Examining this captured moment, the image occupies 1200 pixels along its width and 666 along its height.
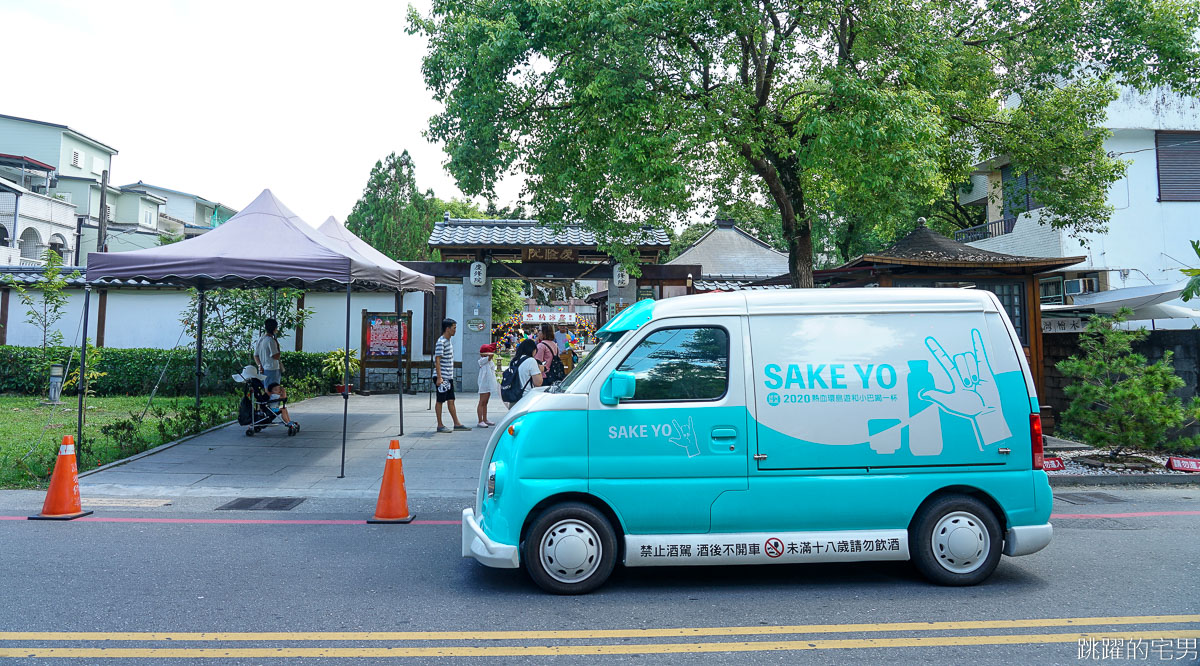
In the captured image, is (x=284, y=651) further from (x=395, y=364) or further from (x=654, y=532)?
(x=395, y=364)

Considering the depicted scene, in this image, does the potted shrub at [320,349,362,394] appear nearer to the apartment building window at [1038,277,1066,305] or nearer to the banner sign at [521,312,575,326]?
the banner sign at [521,312,575,326]

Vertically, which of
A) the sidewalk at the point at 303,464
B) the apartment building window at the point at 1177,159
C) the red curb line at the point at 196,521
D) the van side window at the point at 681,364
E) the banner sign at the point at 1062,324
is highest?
the apartment building window at the point at 1177,159

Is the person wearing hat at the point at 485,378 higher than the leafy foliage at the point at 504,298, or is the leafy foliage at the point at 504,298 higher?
the leafy foliage at the point at 504,298

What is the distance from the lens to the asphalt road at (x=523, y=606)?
391 cm

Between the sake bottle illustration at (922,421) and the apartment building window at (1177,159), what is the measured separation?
18.8 m

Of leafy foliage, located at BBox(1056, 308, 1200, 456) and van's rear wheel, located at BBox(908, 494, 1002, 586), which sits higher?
leafy foliage, located at BBox(1056, 308, 1200, 456)

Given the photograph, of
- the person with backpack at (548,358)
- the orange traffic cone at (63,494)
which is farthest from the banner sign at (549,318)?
the orange traffic cone at (63,494)

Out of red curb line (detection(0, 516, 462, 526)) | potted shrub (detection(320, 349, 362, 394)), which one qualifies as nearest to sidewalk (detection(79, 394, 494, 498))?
red curb line (detection(0, 516, 462, 526))

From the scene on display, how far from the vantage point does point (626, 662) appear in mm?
3775

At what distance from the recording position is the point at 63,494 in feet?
22.8

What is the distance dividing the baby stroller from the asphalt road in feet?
16.1

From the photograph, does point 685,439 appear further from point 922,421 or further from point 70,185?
point 70,185

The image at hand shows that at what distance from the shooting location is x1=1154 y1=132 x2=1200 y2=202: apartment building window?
61.1 ft

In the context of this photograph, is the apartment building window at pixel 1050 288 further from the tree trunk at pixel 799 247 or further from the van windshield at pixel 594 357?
the van windshield at pixel 594 357
